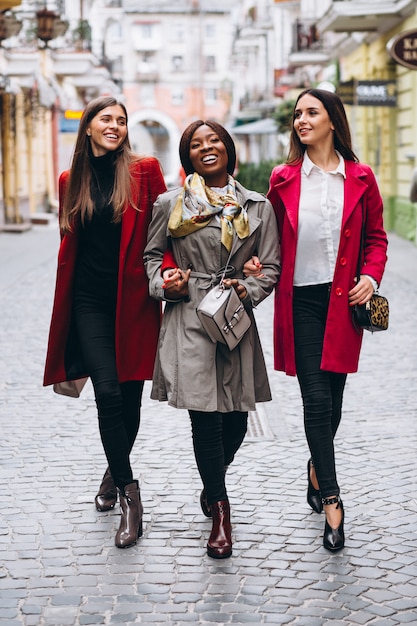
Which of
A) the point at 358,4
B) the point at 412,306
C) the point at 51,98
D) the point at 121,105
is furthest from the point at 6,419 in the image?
the point at 51,98

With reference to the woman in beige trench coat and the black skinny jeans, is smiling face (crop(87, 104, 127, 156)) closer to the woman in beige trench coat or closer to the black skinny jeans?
the woman in beige trench coat

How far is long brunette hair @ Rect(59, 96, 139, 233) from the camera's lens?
4844mm

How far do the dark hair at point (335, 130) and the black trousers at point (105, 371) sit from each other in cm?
103

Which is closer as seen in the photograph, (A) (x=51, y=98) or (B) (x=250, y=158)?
(A) (x=51, y=98)

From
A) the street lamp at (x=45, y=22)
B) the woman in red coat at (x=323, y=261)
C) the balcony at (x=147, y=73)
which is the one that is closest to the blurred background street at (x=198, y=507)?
the woman in red coat at (x=323, y=261)

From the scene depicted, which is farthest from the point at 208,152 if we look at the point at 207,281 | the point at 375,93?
the point at 375,93

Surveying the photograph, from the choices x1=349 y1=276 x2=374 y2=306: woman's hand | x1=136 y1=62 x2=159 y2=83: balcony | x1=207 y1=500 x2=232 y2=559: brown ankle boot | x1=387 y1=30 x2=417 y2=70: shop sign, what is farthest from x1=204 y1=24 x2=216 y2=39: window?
x1=207 y1=500 x2=232 y2=559: brown ankle boot

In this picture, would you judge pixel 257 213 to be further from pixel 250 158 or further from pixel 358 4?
pixel 250 158

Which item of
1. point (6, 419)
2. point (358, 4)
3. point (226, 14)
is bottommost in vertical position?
point (6, 419)

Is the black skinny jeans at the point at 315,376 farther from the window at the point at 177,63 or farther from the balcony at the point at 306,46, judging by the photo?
the window at the point at 177,63

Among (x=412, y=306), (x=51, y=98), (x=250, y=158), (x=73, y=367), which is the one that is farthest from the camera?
(x=250, y=158)

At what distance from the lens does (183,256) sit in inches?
185

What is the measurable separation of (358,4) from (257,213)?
59.6 ft

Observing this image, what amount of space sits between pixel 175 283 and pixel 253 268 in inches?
13.1
